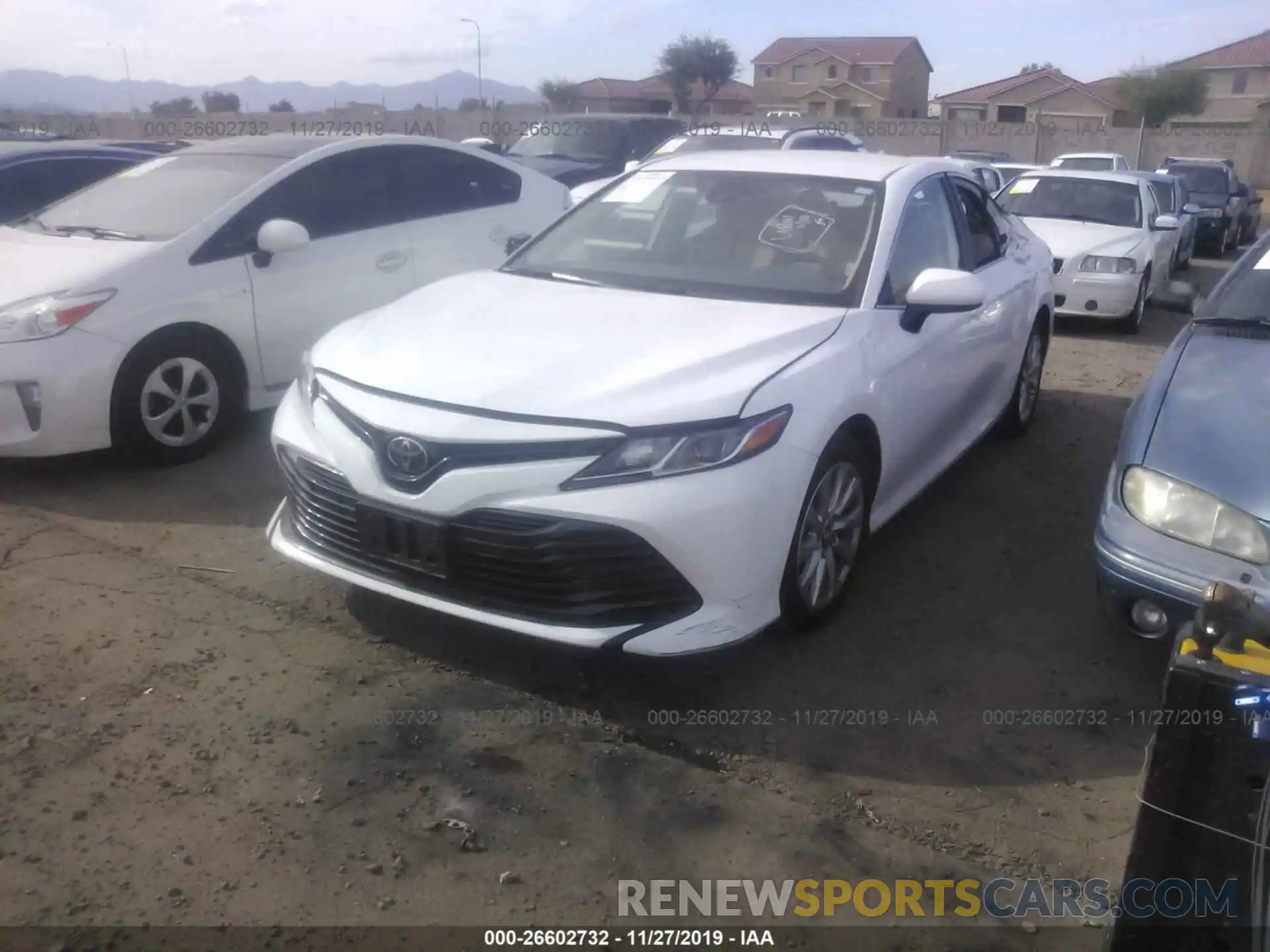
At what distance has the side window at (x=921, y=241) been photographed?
4.16m

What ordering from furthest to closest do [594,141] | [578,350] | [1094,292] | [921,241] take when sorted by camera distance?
[594,141] < [1094,292] < [921,241] < [578,350]

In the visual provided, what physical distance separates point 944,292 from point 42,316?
3776 millimetres

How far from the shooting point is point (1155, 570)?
3273 millimetres

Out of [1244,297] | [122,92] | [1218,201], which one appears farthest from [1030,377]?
[122,92]

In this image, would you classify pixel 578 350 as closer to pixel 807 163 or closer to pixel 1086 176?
pixel 807 163

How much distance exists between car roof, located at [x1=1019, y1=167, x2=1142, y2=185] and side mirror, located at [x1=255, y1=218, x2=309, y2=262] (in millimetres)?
8260

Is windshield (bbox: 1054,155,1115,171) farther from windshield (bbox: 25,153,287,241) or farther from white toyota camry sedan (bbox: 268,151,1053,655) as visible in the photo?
windshield (bbox: 25,153,287,241)

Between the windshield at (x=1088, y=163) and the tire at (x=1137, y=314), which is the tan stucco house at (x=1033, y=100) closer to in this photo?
the windshield at (x=1088, y=163)

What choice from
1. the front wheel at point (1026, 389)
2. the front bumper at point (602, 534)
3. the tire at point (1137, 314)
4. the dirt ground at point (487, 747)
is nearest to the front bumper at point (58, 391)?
the dirt ground at point (487, 747)

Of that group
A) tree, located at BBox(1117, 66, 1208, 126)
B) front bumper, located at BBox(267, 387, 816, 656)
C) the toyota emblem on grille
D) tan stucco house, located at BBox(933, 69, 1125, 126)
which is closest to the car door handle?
front bumper, located at BBox(267, 387, 816, 656)

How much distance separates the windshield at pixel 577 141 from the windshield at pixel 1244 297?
11.0 m

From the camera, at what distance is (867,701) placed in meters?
3.47

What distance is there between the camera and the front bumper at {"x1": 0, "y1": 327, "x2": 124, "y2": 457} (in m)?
4.73

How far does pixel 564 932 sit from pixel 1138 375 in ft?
23.0
